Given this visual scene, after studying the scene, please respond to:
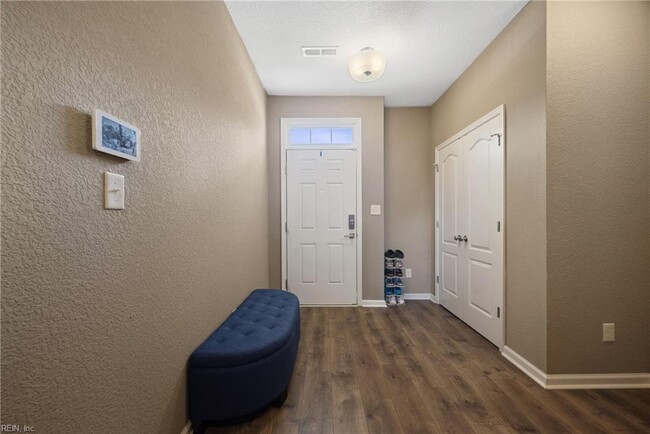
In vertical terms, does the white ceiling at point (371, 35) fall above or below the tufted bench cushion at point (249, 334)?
above

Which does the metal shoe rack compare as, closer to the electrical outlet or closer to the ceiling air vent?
the electrical outlet

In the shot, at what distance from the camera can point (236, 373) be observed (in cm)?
133

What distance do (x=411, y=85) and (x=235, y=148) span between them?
91.2 inches

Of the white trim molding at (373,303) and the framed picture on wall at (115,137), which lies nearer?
the framed picture on wall at (115,137)

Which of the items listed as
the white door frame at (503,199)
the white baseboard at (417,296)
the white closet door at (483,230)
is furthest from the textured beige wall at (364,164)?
the white closet door at (483,230)

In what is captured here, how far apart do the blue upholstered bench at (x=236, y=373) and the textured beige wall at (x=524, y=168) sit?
5.92 ft

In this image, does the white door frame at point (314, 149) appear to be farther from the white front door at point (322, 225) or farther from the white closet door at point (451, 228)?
the white closet door at point (451, 228)

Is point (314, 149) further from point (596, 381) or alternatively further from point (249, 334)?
point (596, 381)

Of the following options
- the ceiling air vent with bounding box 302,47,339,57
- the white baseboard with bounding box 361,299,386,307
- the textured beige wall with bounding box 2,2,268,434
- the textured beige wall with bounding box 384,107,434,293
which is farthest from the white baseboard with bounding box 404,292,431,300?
the ceiling air vent with bounding box 302,47,339,57

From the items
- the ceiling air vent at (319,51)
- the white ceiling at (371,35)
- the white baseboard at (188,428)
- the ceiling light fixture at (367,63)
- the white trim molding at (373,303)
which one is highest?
the white ceiling at (371,35)

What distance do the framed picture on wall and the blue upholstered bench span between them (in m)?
1.05

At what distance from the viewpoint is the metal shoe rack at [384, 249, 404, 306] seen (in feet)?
11.7

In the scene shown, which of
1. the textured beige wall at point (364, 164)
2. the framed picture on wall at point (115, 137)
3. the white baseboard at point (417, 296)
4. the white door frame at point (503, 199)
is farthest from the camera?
the white baseboard at point (417, 296)

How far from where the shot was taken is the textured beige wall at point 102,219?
1.99 ft
